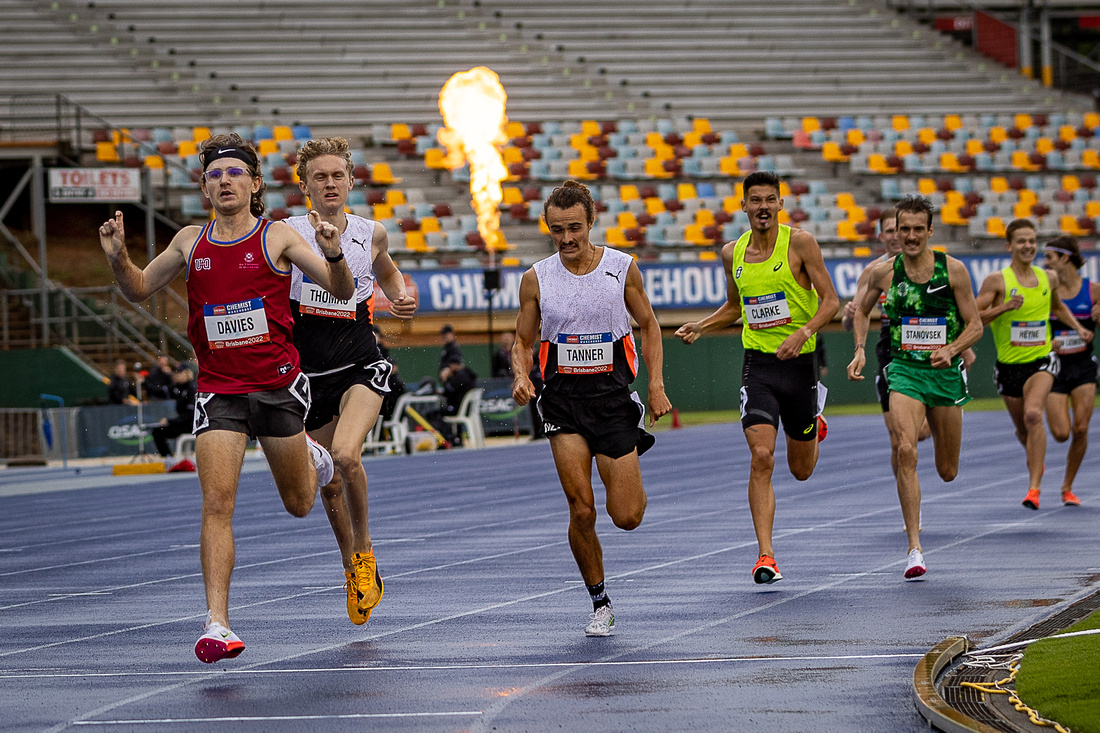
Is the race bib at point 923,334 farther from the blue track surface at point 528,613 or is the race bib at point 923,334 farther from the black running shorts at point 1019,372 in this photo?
the black running shorts at point 1019,372

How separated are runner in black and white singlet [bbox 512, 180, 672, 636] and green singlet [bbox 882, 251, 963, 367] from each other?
2.74 m

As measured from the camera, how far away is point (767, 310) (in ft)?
29.2

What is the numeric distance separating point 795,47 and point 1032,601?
37707 mm

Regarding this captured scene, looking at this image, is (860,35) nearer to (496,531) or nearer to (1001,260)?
(1001,260)

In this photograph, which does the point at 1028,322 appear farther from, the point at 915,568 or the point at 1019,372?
the point at 915,568

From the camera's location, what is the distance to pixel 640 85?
41.1 meters

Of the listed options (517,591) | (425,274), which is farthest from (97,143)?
(517,591)

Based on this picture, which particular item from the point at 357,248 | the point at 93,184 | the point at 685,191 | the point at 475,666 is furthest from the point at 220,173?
the point at 685,191

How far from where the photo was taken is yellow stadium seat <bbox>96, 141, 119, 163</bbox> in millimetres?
31828

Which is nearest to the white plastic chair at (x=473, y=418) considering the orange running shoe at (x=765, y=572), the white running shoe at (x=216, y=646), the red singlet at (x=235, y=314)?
the orange running shoe at (x=765, y=572)

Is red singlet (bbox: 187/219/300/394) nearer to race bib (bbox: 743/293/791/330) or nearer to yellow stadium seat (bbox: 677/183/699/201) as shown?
race bib (bbox: 743/293/791/330)

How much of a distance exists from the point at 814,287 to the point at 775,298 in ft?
0.81

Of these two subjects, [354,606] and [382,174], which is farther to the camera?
[382,174]

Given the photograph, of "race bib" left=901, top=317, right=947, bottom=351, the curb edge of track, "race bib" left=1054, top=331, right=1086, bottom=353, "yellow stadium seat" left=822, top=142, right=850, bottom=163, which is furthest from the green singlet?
"yellow stadium seat" left=822, top=142, right=850, bottom=163
